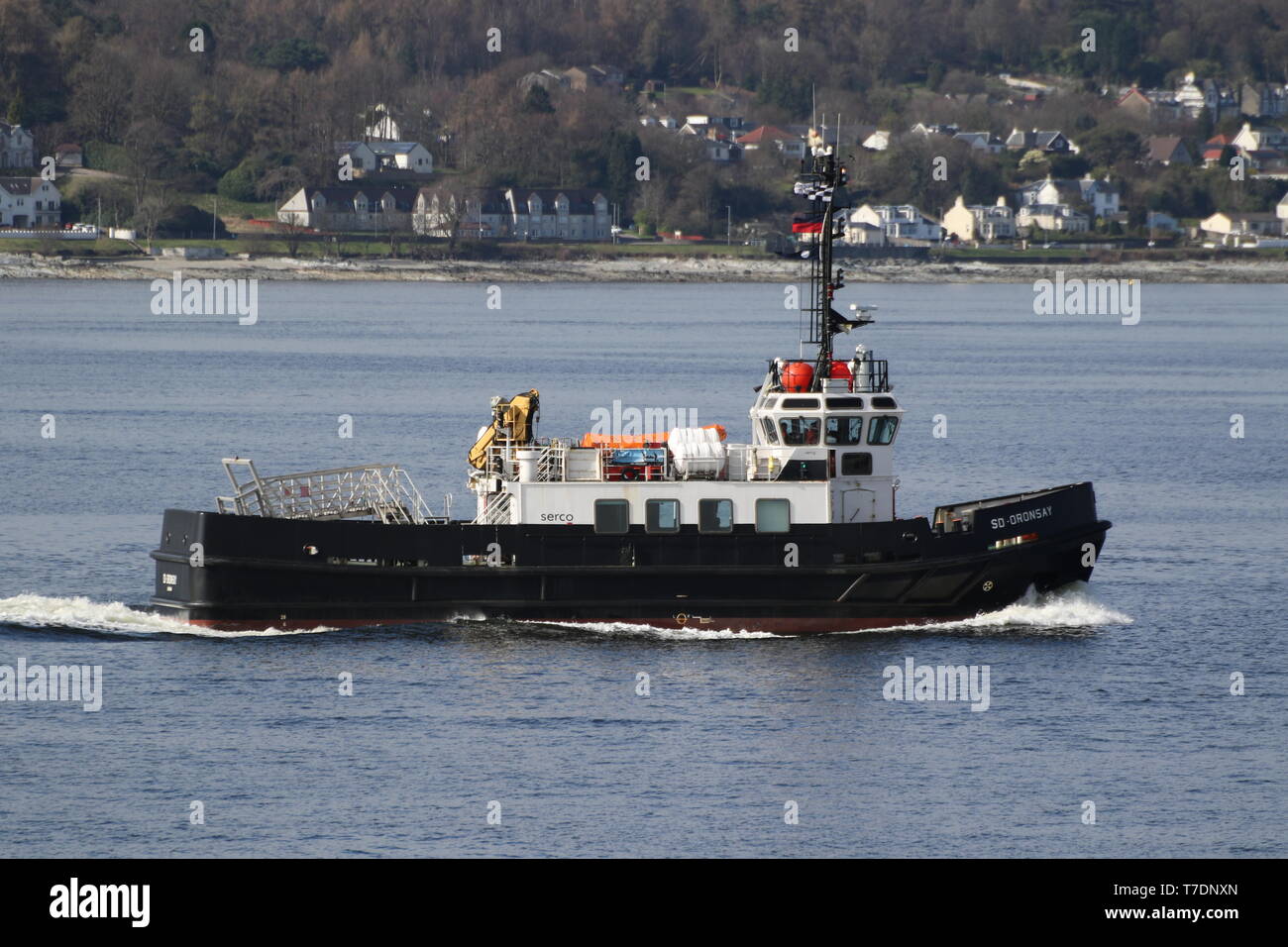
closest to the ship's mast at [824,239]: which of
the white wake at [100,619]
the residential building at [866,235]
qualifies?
the white wake at [100,619]

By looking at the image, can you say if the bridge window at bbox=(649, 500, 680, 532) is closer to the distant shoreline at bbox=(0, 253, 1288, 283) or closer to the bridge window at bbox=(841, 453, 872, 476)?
the bridge window at bbox=(841, 453, 872, 476)

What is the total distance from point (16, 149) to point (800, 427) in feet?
496

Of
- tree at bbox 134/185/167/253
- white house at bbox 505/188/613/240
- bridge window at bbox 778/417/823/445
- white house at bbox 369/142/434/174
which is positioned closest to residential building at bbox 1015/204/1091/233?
white house at bbox 505/188/613/240

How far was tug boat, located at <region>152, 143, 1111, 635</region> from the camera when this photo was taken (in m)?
34.9

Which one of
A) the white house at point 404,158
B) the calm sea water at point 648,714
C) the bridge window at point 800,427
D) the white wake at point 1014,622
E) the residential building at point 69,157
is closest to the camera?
the calm sea water at point 648,714

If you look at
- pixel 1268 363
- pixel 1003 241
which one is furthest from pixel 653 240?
pixel 1268 363

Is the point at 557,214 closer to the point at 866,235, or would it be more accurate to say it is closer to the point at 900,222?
the point at 866,235

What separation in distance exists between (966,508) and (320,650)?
41.3 feet

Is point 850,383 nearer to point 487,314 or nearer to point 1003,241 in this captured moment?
point 487,314

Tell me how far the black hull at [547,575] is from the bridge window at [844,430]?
1.65 meters

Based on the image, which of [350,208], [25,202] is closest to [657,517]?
[25,202]

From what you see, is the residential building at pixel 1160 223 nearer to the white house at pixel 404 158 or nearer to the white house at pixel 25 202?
the white house at pixel 404 158

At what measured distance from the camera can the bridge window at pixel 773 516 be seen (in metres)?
35.2

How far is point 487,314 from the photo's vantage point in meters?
127
